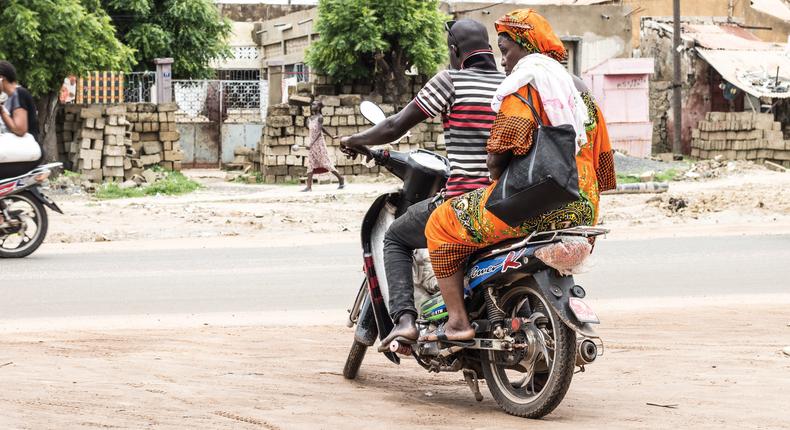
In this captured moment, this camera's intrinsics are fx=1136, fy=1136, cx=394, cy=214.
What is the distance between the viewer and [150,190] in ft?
69.2

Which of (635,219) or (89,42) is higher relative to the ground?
(89,42)

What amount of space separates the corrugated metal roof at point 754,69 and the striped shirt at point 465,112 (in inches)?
1065

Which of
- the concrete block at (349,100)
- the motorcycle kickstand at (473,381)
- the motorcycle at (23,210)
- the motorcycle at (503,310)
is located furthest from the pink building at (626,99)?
the motorcycle kickstand at (473,381)

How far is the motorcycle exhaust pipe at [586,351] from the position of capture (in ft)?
13.9

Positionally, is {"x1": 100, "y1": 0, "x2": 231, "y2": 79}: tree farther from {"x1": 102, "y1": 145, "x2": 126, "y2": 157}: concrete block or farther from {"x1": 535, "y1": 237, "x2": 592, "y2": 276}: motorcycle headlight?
{"x1": 535, "y1": 237, "x2": 592, "y2": 276}: motorcycle headlight

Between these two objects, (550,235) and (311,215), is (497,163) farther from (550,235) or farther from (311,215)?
(311,215)

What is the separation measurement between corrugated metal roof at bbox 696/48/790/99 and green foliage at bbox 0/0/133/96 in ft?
55.3

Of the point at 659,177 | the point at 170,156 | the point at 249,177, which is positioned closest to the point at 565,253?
the point at 659,177

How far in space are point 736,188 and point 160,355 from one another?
52.5 feet

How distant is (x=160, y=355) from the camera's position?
225 inches

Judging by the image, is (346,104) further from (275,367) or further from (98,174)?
(275,367)

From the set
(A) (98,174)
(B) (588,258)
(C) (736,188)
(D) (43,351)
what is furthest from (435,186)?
(A) (98,174)

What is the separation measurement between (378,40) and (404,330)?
19897 mm

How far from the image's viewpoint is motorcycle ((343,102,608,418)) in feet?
13.9
